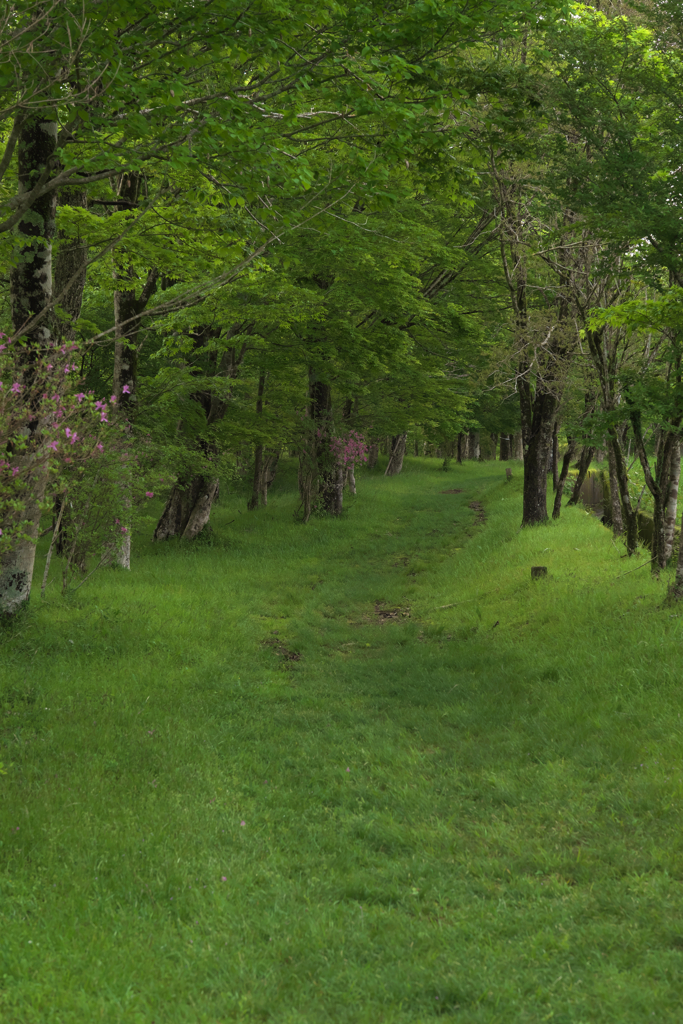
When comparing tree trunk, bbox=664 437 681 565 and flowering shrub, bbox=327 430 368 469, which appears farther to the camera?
flowering shrub, bbox=327 430 368 469

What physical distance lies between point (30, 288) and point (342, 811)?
7612mm

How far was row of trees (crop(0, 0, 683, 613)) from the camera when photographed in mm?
6859

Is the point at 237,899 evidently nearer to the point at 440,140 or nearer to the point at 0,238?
the point at 440,140

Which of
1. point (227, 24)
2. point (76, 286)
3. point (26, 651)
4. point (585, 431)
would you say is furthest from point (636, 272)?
point (26, 651)

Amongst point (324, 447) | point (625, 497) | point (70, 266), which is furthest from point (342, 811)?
point (324, 447)

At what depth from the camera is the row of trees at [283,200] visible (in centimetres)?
686

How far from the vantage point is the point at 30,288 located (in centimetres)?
920

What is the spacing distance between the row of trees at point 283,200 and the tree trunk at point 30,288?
0.03m

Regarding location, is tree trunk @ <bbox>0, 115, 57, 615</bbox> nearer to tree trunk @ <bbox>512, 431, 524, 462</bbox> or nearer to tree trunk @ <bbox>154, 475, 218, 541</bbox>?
tree trunk @ <bbox>154, 475, 218, 541</bbox>

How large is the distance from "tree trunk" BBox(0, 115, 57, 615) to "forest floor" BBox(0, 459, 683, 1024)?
2.15 ft

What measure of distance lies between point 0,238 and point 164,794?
7067mm

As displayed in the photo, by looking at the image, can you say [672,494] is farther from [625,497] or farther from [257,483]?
[257,483]

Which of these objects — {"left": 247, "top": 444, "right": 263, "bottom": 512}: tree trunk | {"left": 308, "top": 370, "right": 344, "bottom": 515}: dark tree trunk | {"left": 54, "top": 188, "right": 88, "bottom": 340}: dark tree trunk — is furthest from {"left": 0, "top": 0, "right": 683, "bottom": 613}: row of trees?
{"left": 247, "top": 444, "right": 263, "bottom": 512}: tree trunk

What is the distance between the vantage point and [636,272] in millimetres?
9148
